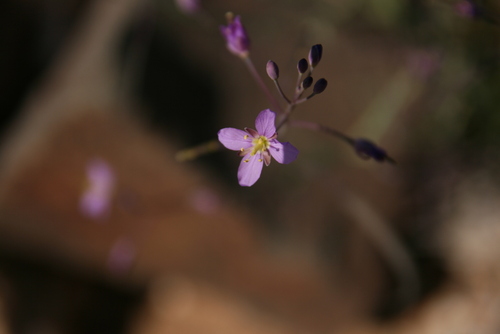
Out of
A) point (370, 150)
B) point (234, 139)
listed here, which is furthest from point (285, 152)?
point (370, 150)

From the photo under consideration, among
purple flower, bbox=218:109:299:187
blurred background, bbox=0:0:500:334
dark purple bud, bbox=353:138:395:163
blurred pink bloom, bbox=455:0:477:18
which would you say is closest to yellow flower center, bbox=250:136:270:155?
purple flower, bbox=218:109:299:187

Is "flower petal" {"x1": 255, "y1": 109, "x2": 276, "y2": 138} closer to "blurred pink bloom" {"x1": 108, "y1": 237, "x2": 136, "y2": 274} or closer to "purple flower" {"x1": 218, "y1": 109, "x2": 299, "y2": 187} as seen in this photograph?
"purple flower" {"x1": 218, "y1": 109, "x2": 299, "y2": 187}

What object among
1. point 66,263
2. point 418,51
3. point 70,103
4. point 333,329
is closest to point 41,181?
point 70,103

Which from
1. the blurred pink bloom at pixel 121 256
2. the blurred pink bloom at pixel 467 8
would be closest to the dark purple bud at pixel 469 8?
the blurred pink bloom at pixel 467 8

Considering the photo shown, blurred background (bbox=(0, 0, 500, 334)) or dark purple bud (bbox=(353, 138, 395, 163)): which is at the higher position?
blurred background (bbox=(0, 0, 500, 334))

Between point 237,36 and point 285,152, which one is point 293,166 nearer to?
point 237,36

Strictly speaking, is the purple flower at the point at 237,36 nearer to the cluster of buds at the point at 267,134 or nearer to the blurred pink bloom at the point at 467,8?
the cluster of buds at the point at 267,134

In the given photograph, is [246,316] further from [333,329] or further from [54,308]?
[54,308]

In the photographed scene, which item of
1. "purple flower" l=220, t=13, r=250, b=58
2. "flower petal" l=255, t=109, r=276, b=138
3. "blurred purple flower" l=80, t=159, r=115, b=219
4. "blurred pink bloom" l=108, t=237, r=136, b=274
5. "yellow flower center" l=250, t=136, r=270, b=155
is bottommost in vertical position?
"flower petal" l=255, t=109, r=276, b=138
